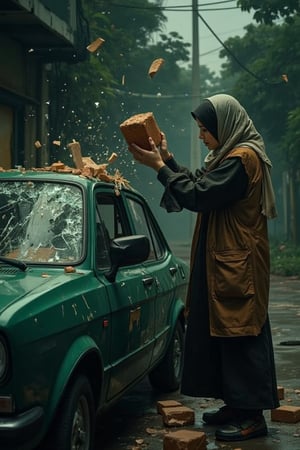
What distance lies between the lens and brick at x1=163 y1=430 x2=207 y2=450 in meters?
5.09

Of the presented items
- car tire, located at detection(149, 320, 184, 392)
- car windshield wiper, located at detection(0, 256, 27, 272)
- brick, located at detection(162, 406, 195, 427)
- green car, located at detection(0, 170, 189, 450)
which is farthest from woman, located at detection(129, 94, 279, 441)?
car tire, located at detection(149, 320, 184, 392)

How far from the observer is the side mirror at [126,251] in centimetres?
501

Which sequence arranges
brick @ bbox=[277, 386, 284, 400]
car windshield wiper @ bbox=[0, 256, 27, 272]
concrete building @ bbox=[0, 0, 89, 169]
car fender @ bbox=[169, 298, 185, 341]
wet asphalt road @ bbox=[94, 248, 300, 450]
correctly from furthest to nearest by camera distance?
concrete building @ bbox=[0, 0, 89, 169], car fender @ bbox=[169, 298, 185, 341], brick @ bbox=[277, 386, 284, 400], wet asphalt road @ bbox=[94, 248, 300, 450], car windshield wiper @ bbox=[0, 256, 27, 272]

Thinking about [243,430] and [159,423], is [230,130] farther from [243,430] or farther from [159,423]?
[159,423]

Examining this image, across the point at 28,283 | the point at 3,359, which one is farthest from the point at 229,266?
the point at 3,359

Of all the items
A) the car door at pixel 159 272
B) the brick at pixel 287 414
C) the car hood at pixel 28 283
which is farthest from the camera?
the car door at pixel 159 272

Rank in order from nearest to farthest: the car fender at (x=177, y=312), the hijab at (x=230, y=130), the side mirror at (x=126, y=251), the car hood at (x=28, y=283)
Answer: the car hood at (x=28, y=283)
the side mirror at (x=126, y=251)
the hijab at (x=230, y=130)
the car fender at (x=177, y=312)

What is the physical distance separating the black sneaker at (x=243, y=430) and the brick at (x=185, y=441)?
0.34m

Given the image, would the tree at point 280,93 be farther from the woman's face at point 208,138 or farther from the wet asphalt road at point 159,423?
the woman's face at point 208,138

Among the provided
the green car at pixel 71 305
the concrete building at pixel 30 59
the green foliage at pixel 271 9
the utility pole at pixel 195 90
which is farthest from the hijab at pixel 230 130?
the utility pole at pixel 195 90

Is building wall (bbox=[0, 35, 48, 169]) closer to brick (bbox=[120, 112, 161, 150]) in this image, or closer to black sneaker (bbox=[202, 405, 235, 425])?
brick (bbox=[120, 112, 161, 150])

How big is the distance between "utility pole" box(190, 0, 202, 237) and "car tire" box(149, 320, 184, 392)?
22.0 metres

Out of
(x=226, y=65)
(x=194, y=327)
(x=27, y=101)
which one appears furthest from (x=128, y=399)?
(x=226, y=65)

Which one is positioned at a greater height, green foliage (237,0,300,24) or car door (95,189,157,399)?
green foliage (237,0,300,24)
